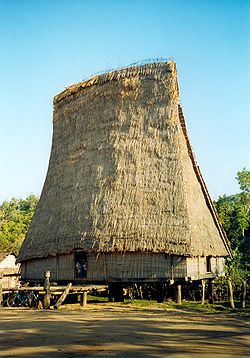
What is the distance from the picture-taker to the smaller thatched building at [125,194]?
1532 centimetres

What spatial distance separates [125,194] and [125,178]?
82 centimetres

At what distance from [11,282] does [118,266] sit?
16738mm

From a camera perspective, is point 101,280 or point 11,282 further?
point 11,282

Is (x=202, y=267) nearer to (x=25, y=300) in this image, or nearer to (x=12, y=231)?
(x=25, y=300)

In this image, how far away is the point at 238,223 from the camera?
29.5 m

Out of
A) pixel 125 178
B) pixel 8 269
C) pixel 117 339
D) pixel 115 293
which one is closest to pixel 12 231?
pixel 8 269

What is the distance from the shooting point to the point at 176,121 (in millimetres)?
17469

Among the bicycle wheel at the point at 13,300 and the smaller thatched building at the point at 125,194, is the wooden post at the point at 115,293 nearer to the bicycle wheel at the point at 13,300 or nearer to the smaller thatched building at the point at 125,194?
the smaller thatched building at the point at 125,194

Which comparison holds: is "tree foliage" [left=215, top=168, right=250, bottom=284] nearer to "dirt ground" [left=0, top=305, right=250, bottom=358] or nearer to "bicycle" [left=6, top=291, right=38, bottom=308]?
"bicycle" [left=6, top=291, right=38, bottom=308]

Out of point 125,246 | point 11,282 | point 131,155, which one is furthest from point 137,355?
Result: point 11,282

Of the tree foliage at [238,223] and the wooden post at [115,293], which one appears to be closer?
the wooden post at [115,293]

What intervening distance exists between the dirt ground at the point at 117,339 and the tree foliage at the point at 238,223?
16400 millimetres

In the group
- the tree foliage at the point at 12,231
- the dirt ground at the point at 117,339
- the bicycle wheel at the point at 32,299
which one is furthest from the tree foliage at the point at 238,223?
the tree foliage at the point at 12,231

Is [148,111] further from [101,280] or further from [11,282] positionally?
[11,282]
